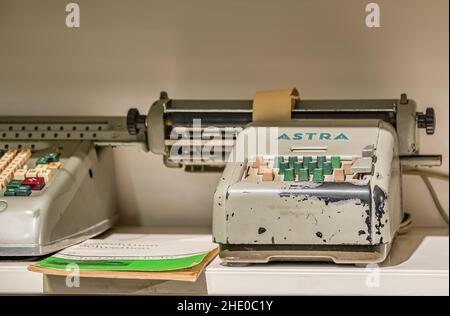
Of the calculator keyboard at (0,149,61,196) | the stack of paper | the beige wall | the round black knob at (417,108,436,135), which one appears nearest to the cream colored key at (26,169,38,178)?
the calculator keyboard at (0,149,61,196)

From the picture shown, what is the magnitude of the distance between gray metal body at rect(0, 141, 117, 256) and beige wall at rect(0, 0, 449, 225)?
102 millimetres

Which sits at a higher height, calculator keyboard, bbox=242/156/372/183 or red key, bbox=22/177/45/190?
calculator keyboard, bbox=242/156/372/183

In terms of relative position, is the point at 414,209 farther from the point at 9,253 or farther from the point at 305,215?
the point at 9,253

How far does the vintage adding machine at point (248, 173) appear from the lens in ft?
2.91

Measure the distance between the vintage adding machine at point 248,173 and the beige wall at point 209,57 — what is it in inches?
3.6

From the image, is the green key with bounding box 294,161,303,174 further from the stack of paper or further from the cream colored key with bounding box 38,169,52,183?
the cream colored key with bounding box 38,169,52,183

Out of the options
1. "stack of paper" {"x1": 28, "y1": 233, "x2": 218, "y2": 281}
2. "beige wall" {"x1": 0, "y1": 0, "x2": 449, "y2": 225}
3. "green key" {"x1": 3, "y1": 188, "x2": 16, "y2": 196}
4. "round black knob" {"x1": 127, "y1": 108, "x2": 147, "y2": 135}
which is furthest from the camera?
"beige wall" {"x1": 0, "y1": 0, "x2": 449, "y2": 225}

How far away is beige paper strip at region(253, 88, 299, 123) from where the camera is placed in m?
1.04

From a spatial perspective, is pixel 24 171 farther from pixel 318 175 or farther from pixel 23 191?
pixel 318 175

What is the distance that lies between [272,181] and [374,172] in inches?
4.6

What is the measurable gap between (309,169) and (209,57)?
374 millimetres

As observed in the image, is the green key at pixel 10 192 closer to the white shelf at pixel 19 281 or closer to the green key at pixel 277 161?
the white shelf at pixel 19 281

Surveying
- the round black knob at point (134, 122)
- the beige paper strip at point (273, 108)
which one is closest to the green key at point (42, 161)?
the round black knob at point (134, 122)
